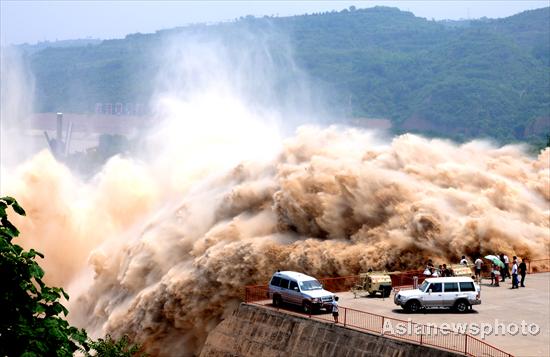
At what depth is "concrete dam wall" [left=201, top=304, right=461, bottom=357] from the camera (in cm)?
2784

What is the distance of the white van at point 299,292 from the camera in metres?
32.1

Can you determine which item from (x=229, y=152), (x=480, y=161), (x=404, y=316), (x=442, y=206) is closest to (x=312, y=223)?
(x=442, y=206)

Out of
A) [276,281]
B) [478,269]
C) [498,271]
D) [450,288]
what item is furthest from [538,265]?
[276,281]

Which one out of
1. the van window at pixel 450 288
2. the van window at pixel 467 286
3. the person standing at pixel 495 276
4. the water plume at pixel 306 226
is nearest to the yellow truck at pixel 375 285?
the van window at pixel 450 288

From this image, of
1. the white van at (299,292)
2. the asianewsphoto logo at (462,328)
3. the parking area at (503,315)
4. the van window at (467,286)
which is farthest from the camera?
the van window at (467,286)

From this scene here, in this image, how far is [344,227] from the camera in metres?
46.2

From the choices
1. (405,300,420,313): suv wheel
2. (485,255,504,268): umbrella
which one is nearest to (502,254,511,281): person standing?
(485,255,504,268): umbrella

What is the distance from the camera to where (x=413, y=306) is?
32219mm

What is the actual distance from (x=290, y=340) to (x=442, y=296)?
499 centimetres

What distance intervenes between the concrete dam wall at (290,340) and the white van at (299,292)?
67 centimetres

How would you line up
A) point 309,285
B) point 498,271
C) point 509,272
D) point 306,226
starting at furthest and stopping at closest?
point 306,226 < point 509,272 < point 498,271 < point 309,285

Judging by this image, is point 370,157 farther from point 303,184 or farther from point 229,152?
point 229,152

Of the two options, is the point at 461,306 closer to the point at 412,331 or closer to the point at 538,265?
the point at 412,331

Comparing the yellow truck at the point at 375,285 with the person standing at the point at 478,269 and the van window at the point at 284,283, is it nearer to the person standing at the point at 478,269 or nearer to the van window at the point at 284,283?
the van window at the point at 284,283
